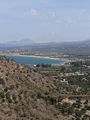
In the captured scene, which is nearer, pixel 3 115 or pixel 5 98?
pixel 3 115

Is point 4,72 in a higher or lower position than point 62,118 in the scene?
higher

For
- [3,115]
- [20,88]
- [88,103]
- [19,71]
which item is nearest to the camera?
[3,115]

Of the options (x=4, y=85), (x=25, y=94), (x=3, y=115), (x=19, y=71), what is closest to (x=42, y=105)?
(x=25, y=94)

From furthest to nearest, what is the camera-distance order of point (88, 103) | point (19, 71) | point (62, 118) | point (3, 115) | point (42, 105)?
point (19, 71) < point (88, 103) < point (42, 105) < point (62, 118) < point (3, 115)

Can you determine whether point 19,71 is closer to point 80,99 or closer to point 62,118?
point 80,99

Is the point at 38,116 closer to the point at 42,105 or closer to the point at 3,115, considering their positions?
the point at 3,115

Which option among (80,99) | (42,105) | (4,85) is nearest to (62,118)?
(42,105)
